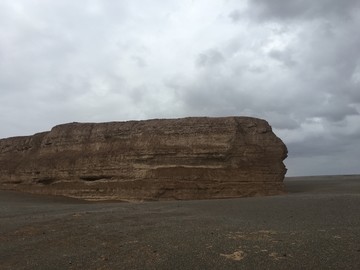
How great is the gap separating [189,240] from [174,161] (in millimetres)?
20530

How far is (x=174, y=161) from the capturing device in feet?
103

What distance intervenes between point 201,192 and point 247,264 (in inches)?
870

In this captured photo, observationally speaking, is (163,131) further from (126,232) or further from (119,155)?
(126,232)

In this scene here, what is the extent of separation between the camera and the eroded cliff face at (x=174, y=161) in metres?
30.7

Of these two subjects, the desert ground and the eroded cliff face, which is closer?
the desert ground

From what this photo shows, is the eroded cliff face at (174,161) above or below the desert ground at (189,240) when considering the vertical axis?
above

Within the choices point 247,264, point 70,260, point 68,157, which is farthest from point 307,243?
point 68,157

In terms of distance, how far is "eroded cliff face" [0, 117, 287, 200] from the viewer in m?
30.7

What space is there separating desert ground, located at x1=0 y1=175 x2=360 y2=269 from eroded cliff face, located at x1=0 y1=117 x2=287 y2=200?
13631mm

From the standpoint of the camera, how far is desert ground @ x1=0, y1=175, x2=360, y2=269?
8.73 meters

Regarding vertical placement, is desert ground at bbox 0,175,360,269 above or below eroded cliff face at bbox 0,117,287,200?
below

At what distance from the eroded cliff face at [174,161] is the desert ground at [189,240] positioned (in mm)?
13631

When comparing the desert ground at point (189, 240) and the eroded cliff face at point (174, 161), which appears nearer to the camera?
the desert ground at point (189, 240)

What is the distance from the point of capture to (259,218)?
598 inches
